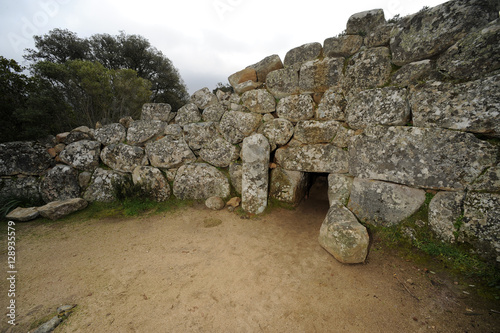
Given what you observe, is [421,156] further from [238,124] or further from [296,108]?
[238,124]

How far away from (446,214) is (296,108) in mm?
2977

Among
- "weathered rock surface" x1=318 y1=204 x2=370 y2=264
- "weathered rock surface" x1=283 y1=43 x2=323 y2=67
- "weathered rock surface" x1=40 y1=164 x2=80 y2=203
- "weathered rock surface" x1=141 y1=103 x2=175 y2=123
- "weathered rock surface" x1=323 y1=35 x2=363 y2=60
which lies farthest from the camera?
"weathered rock surface" x1=141 y1=103 x2=175 y2=123

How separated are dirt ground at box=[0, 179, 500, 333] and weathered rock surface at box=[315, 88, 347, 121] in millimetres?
2302

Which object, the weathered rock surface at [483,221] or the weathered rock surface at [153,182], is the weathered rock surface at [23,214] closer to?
the weathered rock surface at [153,182]

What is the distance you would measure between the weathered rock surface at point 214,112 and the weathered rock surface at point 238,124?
0.21m

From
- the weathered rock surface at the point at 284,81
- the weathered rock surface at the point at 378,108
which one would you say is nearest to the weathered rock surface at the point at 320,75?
the weathered rock surface at the point at 284,81

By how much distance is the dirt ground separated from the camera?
1.81m

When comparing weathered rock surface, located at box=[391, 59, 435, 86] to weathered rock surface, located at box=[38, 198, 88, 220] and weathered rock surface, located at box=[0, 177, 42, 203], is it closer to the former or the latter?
weathered rock surface, located at box=[38, 198, 88, 220]

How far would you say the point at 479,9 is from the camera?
2.32 m

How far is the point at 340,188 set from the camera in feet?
11.5

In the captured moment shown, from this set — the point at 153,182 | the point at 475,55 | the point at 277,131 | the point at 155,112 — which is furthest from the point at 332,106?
the point at 153,182

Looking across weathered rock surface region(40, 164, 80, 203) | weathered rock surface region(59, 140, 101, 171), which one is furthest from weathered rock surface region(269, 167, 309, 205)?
weathered rock surface region(40, 164, 80, 203)

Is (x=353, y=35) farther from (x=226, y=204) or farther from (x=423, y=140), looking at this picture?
(x=226, y=204)

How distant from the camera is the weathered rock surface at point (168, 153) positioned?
4.59 metres
